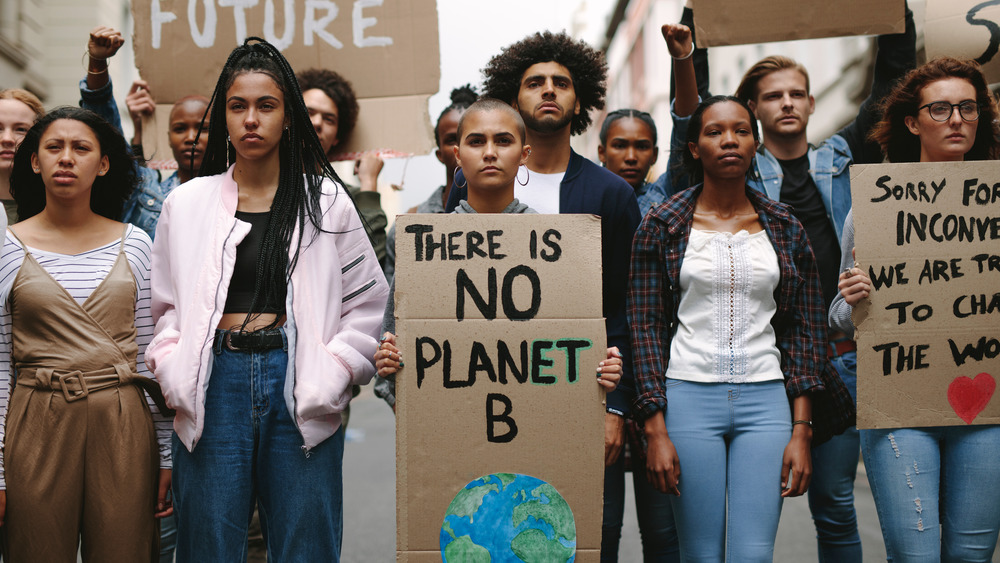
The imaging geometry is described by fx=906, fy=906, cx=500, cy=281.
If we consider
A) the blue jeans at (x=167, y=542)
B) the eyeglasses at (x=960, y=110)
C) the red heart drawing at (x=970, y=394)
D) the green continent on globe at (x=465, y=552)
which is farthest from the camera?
the blue jeans at (x=167, y=542)

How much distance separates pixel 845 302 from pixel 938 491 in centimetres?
69

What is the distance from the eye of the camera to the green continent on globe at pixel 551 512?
8.52ft

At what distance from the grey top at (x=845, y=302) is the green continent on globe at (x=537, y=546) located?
134 cm

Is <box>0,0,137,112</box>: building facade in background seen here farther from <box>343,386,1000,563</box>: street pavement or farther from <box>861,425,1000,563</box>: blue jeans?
<box>861,425,1000,563</box>: blue jeans

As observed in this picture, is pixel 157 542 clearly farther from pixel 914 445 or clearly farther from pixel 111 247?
pixel 914 445

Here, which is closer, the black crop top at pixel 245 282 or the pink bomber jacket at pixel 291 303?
the pink bomber jacket at pixel 291 303

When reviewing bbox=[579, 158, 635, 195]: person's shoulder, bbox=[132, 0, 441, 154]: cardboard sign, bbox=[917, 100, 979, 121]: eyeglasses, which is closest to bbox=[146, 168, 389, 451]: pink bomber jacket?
bbox=[579, 158, 635, 195]: person's shoulder

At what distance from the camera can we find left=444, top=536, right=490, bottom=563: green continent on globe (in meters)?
2.58

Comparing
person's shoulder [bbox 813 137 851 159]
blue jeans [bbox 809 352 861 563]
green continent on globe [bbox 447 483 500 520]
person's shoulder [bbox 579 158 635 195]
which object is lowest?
blue jeans [bbox 809 352 861 563]

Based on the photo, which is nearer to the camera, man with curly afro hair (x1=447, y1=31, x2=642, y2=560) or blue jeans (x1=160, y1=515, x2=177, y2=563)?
man with curly afro hair (x1=447, y1=31, x2=642, y2=560)

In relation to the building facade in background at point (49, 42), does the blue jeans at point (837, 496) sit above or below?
below

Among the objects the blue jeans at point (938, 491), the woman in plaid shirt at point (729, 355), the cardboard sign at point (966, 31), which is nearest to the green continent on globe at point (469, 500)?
the woman in plaid shirt at point (729, 355)

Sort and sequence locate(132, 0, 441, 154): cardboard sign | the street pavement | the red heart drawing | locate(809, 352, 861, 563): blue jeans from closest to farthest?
the red heart drawing → locate(809, 352, 861, 563): blue jeans → locate(132, 0, 441, 154): cardboard sign → the street pavement

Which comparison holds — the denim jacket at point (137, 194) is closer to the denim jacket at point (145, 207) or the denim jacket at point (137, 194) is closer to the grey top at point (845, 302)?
the denim jacket at point (145, 207)
